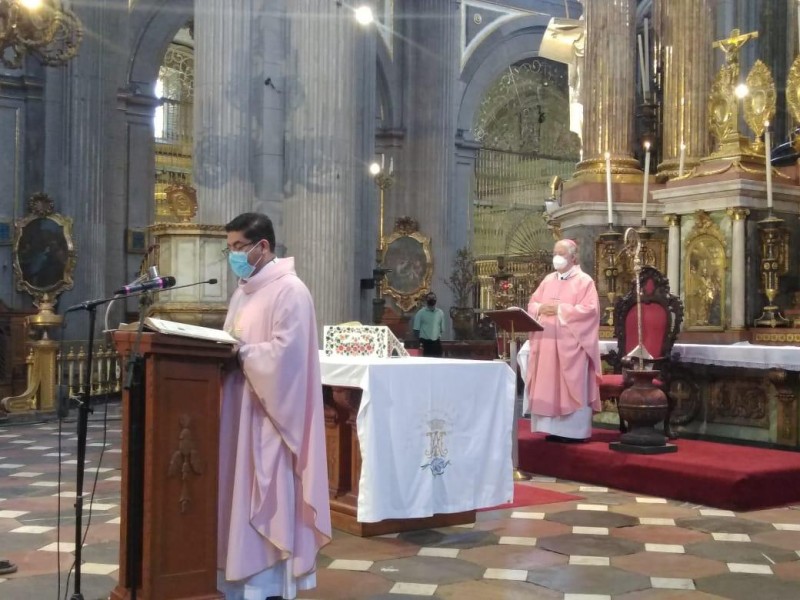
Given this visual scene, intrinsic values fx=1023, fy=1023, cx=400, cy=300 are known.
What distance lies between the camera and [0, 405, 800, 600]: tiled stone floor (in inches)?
169

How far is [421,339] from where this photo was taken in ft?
53.0

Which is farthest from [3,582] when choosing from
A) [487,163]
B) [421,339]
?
[487,163]

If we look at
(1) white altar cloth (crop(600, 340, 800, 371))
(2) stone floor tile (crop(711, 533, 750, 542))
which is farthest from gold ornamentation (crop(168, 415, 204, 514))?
(1) white altar cloth (crop(600, 340, 800, 371))

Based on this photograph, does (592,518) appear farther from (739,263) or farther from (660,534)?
(739,263)

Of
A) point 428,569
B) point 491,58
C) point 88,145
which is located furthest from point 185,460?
point 491,58

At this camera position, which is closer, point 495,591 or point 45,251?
point 495,591

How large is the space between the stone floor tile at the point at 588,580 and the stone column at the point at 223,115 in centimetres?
639

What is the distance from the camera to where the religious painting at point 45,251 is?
16.0 metres

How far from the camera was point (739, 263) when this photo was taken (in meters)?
8.68

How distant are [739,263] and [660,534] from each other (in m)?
3.87

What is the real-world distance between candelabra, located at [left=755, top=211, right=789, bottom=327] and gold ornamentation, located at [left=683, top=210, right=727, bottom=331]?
0.33 meters

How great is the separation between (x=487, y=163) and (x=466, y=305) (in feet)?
28.1

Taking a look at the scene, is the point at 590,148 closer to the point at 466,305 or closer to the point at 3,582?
the point at 3,582

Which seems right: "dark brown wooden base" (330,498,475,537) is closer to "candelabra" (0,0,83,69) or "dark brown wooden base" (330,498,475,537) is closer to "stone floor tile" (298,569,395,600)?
"stone floor tile" (298,569,395,600)
